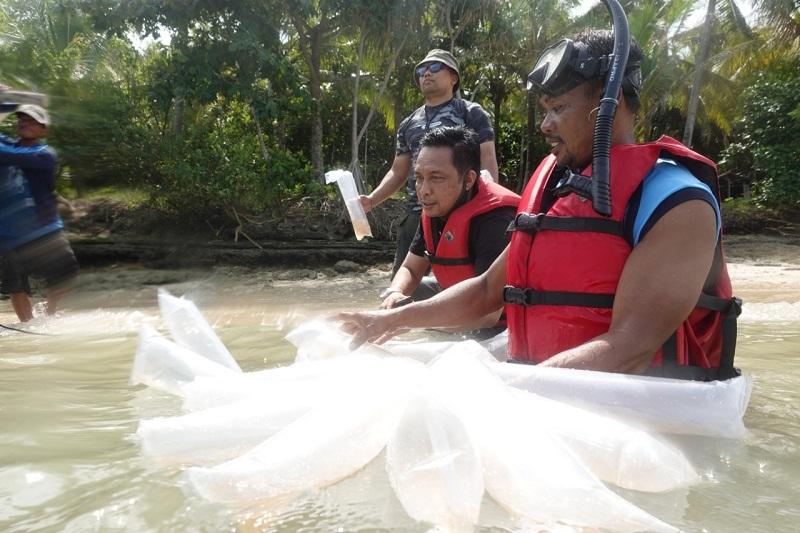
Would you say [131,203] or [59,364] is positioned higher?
[131,203]

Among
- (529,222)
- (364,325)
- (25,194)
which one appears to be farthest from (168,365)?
(25,194)

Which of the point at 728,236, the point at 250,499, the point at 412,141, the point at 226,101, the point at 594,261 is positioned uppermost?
the point at 226,101

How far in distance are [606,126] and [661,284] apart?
47 cm

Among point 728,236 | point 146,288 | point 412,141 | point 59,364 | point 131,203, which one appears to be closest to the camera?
point 59,364

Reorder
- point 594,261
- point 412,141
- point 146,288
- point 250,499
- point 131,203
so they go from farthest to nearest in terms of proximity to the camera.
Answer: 1. point 131,203
2. point 146,288
3. point 412,141
4. point 594,261
5. point 250,499

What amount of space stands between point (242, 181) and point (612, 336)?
10549 mm

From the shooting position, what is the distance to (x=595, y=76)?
6.94 ft

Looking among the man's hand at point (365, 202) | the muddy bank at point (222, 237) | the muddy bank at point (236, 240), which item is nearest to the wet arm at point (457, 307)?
the man's hand at point (365, 202)

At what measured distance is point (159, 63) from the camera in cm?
1215

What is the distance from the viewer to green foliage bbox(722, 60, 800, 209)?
50.8ft

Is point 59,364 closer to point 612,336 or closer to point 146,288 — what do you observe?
point 612,336

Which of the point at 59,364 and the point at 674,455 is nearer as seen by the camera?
the point at 674,455

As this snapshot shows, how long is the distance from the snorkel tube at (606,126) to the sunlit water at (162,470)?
28.5 inches

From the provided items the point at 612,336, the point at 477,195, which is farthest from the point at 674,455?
the point at 477,195
